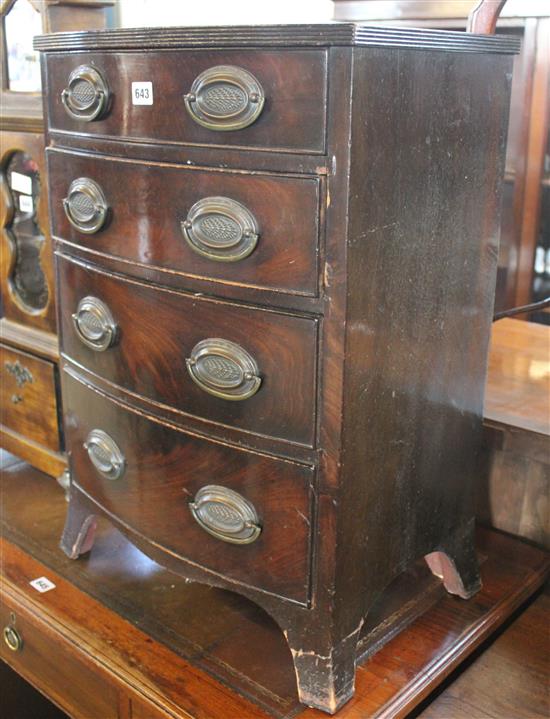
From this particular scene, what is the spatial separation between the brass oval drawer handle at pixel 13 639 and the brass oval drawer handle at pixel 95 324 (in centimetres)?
54

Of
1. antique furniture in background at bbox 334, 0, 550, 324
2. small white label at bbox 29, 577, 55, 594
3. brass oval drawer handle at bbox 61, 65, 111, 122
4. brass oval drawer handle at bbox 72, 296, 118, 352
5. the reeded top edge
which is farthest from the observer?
antique furniture in background at bbox 334, 0, 550, 324

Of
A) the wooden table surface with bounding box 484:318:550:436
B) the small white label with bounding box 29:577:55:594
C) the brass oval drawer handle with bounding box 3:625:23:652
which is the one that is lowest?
the brass oval drawer handle with bounding box 3:625:23:652

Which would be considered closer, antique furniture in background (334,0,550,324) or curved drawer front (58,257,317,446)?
curved drawer front (58,257,317,446)

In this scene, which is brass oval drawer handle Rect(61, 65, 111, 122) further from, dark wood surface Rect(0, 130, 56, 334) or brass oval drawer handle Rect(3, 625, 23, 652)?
brass oval drawer handle Rect(3, 625, 23, 652)

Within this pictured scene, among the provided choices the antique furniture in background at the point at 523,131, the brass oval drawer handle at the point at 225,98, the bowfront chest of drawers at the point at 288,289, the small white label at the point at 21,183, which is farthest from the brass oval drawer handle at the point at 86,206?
the antique furniture in background at the point at 523,131

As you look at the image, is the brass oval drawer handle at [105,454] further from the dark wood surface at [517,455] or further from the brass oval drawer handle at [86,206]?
the dark wood surface at [517,455]

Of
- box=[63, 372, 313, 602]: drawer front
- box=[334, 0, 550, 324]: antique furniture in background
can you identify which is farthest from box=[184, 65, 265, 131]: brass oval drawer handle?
box=[334, 0, 550, 324]: antique furniture in background

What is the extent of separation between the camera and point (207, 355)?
118cm

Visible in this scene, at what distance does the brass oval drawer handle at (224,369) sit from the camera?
114 cm

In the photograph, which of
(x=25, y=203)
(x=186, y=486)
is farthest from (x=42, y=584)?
(x=25, y=203)

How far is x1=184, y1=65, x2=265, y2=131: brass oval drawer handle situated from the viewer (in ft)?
3.40

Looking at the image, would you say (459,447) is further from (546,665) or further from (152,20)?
(152,20)

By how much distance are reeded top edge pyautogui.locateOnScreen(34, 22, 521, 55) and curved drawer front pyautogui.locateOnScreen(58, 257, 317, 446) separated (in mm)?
320

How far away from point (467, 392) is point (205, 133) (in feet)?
1.82
